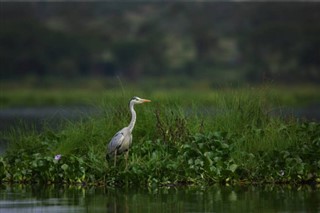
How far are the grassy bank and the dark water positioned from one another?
0.42 m

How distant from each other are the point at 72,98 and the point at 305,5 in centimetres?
6781

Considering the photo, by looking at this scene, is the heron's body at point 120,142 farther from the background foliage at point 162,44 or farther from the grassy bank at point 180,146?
the background foliage at point 162,44

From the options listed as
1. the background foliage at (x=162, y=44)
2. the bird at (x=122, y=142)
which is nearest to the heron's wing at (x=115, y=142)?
the bird at (x=122, y=142)

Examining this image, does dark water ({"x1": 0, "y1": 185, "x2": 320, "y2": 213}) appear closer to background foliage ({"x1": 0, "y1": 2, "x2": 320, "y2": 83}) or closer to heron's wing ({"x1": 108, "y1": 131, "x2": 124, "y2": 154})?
heron's wing ({"x1": 108, "y1": 131, "x2": 124, "y2": 154})

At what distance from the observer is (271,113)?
55.8 ft

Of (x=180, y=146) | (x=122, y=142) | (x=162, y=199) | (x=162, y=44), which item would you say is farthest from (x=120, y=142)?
(x=162, y=44)

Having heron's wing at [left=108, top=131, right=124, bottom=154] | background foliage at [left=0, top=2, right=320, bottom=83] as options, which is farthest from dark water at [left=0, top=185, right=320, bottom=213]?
background foliage at [left=0, top=2, right=320, bottom=83]

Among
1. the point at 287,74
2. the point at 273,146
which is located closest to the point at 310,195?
the point at 273,146

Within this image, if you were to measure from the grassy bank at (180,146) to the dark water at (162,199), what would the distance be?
1.39ft

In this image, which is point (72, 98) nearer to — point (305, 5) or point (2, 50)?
point (2, 50)

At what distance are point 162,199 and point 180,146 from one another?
2378 mm

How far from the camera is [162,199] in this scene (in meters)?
12.9

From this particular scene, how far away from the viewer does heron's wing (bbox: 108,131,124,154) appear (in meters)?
14.6

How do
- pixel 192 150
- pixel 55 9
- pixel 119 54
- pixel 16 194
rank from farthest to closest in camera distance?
pixel 55 9 < pixel 119 54 < pixel 192 150 < pixel 16 194
